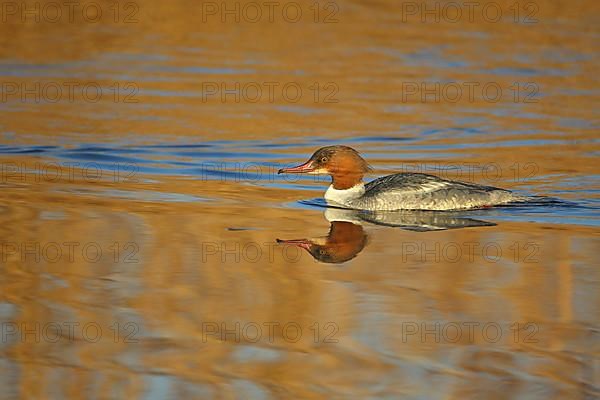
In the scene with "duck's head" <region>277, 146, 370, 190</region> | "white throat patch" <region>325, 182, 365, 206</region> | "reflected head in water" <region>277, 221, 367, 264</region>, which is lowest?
"reflected head in water" <region>277, 221, 367, 264</region>

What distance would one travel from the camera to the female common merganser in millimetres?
12117

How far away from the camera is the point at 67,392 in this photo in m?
6.65

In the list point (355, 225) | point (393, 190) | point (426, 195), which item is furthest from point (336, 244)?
point (426, 195)

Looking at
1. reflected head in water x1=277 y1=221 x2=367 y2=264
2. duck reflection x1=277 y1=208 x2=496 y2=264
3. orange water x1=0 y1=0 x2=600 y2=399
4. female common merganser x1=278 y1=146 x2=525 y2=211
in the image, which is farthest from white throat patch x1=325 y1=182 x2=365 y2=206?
reflected head in water x1=277 y1=221 x2=367 y2=264

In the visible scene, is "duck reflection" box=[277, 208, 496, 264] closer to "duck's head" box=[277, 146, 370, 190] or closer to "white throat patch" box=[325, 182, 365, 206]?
"white throat patch" box=[325, 182, 365, 206]

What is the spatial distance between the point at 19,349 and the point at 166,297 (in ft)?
4.64

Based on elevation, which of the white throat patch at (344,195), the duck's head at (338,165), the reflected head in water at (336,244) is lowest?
the reflected head in water at (336,244)

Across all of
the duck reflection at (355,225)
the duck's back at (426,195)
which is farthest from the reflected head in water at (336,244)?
the duck's back at (426,195)

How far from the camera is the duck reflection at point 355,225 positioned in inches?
400

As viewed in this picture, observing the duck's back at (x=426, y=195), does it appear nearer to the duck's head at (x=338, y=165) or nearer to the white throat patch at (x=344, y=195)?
the white throat patch at (x=344, y=195)

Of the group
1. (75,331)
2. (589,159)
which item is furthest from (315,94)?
(75,331)

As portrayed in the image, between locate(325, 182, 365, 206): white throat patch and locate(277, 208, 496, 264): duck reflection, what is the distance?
15 cm

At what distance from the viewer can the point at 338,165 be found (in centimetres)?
1241

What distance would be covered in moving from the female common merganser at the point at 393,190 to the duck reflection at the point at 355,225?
108 millimetres
